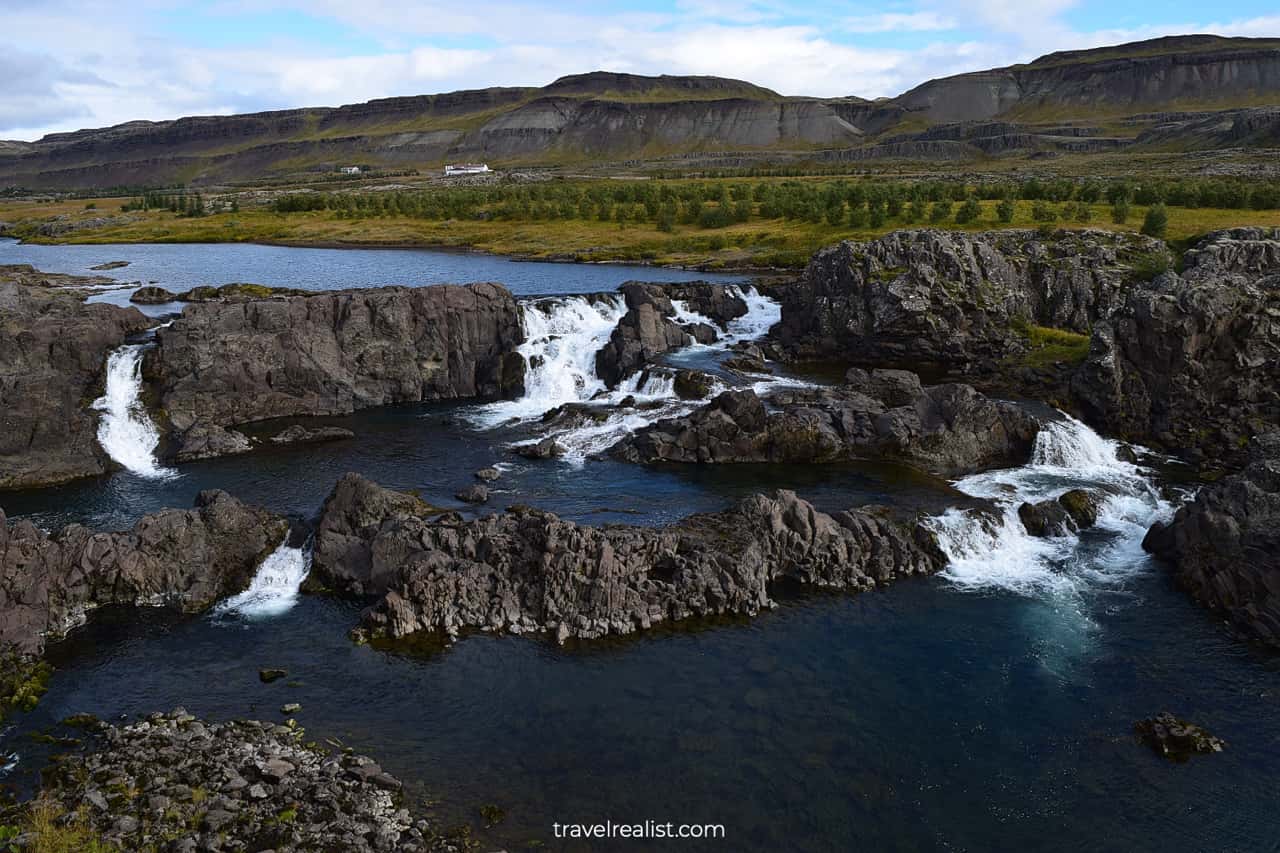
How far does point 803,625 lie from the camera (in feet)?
127

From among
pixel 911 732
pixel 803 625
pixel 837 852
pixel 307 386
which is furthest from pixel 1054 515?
pixel 307 386

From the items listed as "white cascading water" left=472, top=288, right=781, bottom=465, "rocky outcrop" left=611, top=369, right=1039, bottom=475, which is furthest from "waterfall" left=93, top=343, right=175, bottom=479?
"rocky outcrop" left=611, top=369, right=1039, bottom=475

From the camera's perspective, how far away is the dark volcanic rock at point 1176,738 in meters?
30.2

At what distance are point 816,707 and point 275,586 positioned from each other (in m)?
25.8

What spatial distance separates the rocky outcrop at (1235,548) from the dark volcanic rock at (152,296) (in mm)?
→ 99669

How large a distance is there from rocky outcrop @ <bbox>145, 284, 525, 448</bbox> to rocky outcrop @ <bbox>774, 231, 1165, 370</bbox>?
2858 cm

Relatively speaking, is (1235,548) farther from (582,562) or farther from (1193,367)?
(582,562)

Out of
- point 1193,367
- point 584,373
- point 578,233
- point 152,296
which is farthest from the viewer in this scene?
point 578,233

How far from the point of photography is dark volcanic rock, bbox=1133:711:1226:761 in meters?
30.2

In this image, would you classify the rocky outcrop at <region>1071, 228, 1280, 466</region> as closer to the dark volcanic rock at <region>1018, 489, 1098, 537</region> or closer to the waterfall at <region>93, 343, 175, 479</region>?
the dark volcanic rock at <region>1018, 489, 1098, 537</region>

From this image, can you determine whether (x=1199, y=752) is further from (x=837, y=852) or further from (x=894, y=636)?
(x=837, y=852)

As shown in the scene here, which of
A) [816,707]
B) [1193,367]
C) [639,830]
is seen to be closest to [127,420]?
[639,830]

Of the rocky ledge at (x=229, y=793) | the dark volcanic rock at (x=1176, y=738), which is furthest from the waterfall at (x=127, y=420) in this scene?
the dark volcanic rock at (x=1176, y=738)

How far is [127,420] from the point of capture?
205ft
